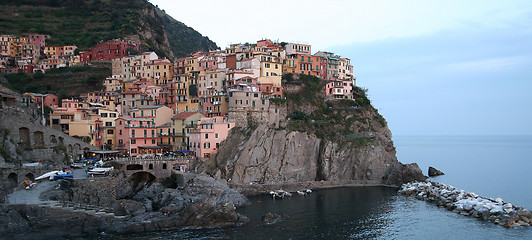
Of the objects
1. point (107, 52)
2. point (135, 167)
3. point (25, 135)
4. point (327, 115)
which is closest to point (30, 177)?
point (25, 135)

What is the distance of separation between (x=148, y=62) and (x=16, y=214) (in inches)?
2045

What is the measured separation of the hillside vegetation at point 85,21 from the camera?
103m

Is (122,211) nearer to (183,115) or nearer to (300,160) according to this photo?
(183,115)

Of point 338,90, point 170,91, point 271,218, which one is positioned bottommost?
point 271,218

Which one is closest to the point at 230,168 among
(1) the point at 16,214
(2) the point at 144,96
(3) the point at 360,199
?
(3) the point at 360,199

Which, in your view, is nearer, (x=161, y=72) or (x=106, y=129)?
(x=106, y=129)

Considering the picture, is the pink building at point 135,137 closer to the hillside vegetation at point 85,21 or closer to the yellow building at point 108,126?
the yellow building at point 108,126

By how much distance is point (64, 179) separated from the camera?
47031mm

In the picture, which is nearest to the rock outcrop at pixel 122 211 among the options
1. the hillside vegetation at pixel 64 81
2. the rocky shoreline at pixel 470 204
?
the rocky shoreline at pixel 470 204

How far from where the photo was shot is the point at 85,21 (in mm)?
110750

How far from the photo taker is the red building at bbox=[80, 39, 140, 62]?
93125mm

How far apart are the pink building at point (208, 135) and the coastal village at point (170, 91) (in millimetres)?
145

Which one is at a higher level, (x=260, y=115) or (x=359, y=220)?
(x=260, y=115)

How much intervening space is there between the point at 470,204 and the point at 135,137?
4595cm
